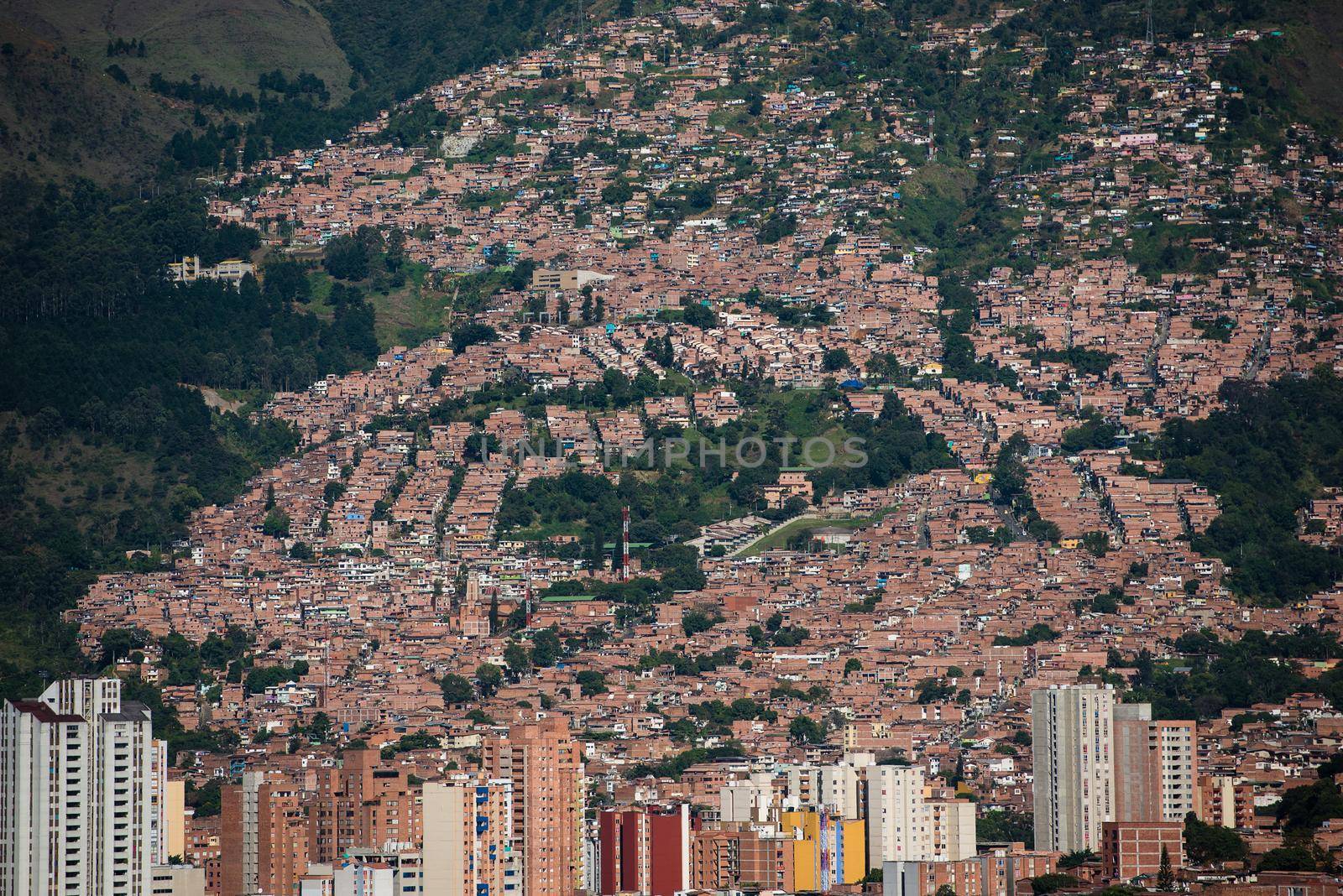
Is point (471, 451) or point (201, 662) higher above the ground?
point (471, 451)

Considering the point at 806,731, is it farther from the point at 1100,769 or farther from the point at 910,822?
the point at 910,822

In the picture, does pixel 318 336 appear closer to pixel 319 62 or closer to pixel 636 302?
pixel 636 302

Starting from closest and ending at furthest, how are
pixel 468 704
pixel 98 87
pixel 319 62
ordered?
pixel 468 704 < pixel 98 87 < pixel 319 62

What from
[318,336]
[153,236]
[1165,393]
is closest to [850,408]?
[1165,393]

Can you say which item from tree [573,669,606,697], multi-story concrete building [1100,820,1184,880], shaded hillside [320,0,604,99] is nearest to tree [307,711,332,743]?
tree [573,669,606,697]

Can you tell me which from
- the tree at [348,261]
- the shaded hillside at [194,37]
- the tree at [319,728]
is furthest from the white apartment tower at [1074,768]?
the shaded hillside at [194,37]

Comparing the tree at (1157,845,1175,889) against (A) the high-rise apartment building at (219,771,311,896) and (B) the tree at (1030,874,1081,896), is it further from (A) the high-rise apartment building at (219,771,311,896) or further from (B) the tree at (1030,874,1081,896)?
(A) the high-rise apartment building at (219,771,311,896)

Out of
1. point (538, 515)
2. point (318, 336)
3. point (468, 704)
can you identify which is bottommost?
point (468, 704)

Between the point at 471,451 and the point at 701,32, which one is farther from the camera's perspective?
the point at 701,32
